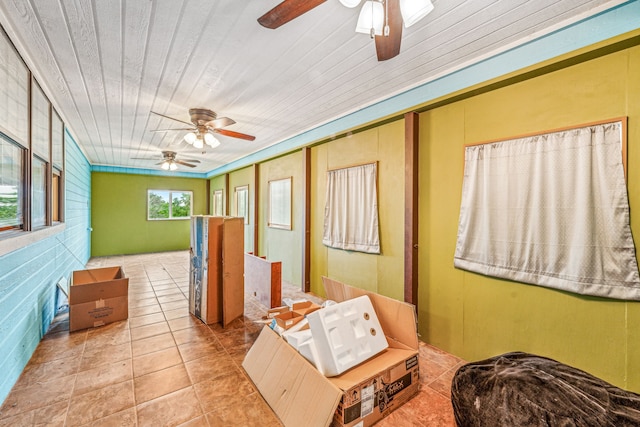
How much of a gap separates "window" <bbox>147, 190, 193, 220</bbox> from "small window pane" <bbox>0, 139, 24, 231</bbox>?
6563mm

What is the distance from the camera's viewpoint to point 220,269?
3.22 metres

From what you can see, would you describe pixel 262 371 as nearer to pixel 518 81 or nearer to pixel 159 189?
pixel 518 81

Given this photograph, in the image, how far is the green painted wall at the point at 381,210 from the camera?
9.93 ft

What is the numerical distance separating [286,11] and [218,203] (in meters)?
7.95

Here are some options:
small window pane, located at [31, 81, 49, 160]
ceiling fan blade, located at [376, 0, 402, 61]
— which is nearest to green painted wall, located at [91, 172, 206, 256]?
small window pane, located at [31, 81, 49, 160]

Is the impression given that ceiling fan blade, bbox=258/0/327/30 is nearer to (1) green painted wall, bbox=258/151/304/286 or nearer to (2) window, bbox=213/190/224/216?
(1) green painted wall, bbox=258/151/304/286

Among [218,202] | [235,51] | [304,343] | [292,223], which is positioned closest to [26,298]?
[304,343]

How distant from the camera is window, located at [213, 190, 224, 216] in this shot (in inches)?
322

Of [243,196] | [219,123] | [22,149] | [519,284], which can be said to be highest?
[219,123]

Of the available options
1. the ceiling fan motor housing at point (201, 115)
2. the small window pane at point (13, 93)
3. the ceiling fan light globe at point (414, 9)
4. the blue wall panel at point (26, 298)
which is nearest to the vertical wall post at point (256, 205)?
the ceiling fan motor housing at point (201, 115)

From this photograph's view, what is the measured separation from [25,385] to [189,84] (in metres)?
2.85

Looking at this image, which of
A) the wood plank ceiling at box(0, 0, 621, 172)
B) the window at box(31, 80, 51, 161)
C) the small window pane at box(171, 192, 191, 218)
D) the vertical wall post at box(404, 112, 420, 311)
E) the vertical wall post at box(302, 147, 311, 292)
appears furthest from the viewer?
the small window pane at box(171, 192, 191, 218)

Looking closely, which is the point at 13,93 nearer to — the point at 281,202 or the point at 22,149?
the point at 22,149

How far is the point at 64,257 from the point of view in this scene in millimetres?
3916
